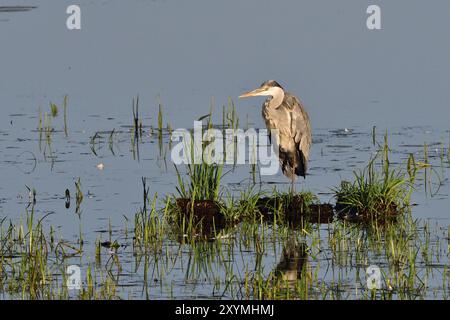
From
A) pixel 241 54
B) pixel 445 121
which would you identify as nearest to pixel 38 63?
pixel 241 54

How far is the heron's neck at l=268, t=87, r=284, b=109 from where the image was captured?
1446cm

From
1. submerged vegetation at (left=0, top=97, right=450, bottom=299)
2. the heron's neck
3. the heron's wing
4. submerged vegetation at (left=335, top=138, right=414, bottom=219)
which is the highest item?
the heron's neck

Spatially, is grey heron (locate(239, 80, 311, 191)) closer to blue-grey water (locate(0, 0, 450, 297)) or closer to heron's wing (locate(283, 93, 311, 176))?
heron's wing (locate(283, 93, 311, 176))

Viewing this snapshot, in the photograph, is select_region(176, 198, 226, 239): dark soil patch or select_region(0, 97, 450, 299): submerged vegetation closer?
select_region(0, 97, 450, 299): submerged vegetation

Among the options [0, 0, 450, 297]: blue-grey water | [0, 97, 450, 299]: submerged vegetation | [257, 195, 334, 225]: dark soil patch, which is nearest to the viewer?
[0, 97, 450, 299]: submerged vegetation

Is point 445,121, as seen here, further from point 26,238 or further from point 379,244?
point 26,238

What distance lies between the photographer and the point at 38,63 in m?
21.8

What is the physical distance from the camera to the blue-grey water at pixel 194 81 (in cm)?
1430

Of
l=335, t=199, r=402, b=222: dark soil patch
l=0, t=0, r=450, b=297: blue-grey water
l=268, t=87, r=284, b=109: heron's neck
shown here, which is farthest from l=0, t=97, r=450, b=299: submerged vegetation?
l=268, t=87, r=284, b=109: heron's neck

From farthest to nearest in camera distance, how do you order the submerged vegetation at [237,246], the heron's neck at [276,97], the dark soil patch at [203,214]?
the heron's neck at [276,97]
the dark soil patch at [203,214]
the submerged vegetation at [237,246]

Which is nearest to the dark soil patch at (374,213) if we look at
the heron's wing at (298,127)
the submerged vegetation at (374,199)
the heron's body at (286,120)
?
the submerged vegetation at (374,199)

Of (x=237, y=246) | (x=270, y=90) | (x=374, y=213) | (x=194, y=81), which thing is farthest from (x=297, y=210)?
(x=194, y=81)

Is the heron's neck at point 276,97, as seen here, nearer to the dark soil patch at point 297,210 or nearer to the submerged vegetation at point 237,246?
the submerged vegetation at point 237,246
